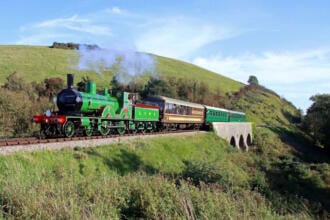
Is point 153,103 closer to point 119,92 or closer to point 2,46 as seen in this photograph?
Answer: point 119,92

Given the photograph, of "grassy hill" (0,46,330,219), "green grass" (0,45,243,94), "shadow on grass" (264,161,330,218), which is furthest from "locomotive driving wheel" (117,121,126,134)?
"green grass" (0,45,243,94)

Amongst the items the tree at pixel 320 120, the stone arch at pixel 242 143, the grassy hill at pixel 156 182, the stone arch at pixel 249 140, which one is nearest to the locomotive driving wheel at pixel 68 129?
the grassy hill at pixel 156 182

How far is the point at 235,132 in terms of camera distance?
4778 cm

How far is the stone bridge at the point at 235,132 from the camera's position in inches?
1648

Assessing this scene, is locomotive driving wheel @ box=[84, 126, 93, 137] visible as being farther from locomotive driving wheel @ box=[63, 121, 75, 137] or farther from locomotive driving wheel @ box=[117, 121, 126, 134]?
locomotive driving wheel @ box=[117, 121, 126, 134]

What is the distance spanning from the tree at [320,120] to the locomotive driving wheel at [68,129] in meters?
57.0

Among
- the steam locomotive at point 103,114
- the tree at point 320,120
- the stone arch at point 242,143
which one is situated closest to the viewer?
the steam locomotive at point 103,114

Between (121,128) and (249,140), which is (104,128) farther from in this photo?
(249,140)

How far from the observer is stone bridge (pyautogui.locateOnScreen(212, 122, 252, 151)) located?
4186 cm

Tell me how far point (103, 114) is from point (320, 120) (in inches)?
2259

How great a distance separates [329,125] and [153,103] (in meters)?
45.8

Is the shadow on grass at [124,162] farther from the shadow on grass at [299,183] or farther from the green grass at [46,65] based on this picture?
the green grass at [46,65]

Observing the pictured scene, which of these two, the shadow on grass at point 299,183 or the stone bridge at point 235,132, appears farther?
the stone bridge at point 235,132

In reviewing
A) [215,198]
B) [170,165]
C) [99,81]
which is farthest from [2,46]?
[215,198]
